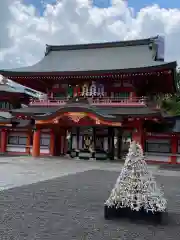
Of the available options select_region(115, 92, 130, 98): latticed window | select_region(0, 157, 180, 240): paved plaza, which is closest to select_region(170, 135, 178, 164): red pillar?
select_region(115, 92, 130, 98): latticed window

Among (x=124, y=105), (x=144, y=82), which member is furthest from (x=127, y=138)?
(x=144, y=82)

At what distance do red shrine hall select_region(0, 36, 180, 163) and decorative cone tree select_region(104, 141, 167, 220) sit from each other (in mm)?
13756

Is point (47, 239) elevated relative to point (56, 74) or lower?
lower

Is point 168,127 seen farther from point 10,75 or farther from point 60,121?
point 10,75

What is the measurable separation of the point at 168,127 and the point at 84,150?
647 centimetres

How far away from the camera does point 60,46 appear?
96.2 feet

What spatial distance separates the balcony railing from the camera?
71.7 ft

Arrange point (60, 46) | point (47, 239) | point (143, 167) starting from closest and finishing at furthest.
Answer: point (47, 239)
point (143, 167)
point (60, 46)

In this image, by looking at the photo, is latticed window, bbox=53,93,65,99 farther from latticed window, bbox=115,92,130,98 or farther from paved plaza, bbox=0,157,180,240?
paved plaza, bbox=0,157,180,240

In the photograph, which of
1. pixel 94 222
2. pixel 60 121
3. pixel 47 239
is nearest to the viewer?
pixel 47 239

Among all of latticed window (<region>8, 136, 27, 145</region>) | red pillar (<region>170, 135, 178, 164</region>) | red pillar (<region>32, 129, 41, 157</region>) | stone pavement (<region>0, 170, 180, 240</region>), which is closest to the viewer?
stone pavement (<region>0, 170, 180, 240</region>)

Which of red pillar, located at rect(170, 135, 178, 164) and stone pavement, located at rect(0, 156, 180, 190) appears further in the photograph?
red pillar, located at rect(170, 135, 178, 164)

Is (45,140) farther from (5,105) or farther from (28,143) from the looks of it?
(5,105)

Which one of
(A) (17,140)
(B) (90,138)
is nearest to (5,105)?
(A) (17,140)
